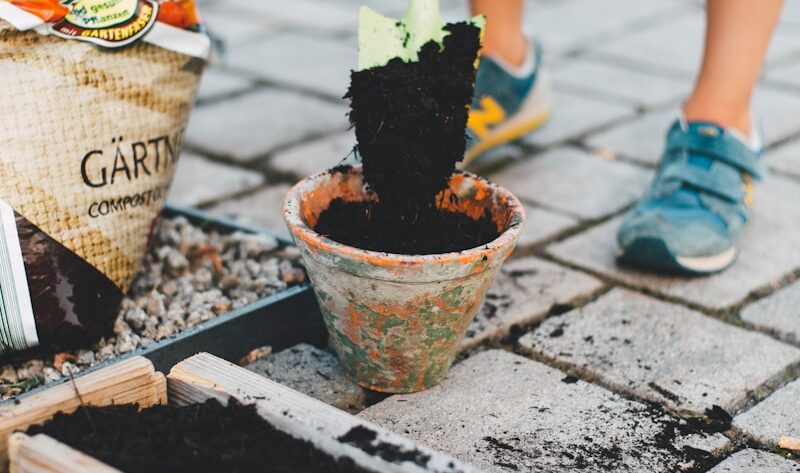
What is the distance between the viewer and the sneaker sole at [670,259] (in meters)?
2.12

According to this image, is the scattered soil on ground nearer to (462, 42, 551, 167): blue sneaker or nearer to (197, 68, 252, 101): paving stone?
(462, 42, 551, 167): blue sneaker

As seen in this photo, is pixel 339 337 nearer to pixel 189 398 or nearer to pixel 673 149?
pixel 189 398

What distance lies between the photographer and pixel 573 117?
10.4 feet

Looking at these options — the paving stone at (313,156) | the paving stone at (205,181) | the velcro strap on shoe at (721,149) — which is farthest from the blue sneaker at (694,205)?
the paving stone at (205,181)

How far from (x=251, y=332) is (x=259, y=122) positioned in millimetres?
1421

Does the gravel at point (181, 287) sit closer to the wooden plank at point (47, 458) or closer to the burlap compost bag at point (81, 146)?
the burlap compost bag at point (81, 146)

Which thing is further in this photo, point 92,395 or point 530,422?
point 530,422

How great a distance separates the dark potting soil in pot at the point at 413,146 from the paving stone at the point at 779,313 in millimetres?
691

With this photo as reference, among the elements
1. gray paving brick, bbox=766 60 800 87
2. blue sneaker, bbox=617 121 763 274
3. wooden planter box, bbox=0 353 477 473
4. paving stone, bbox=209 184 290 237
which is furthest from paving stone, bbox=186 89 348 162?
gray paving brick, bbox=766 60 800 87

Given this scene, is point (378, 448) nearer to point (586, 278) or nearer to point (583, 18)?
point (586, 278)

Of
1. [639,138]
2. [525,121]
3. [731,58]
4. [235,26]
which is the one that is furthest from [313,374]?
[235,26]

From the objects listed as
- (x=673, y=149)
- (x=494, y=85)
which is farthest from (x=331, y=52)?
(x=673, y=149)

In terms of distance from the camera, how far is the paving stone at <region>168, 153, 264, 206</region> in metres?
2.54

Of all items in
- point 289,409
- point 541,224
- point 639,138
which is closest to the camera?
point 289,409
